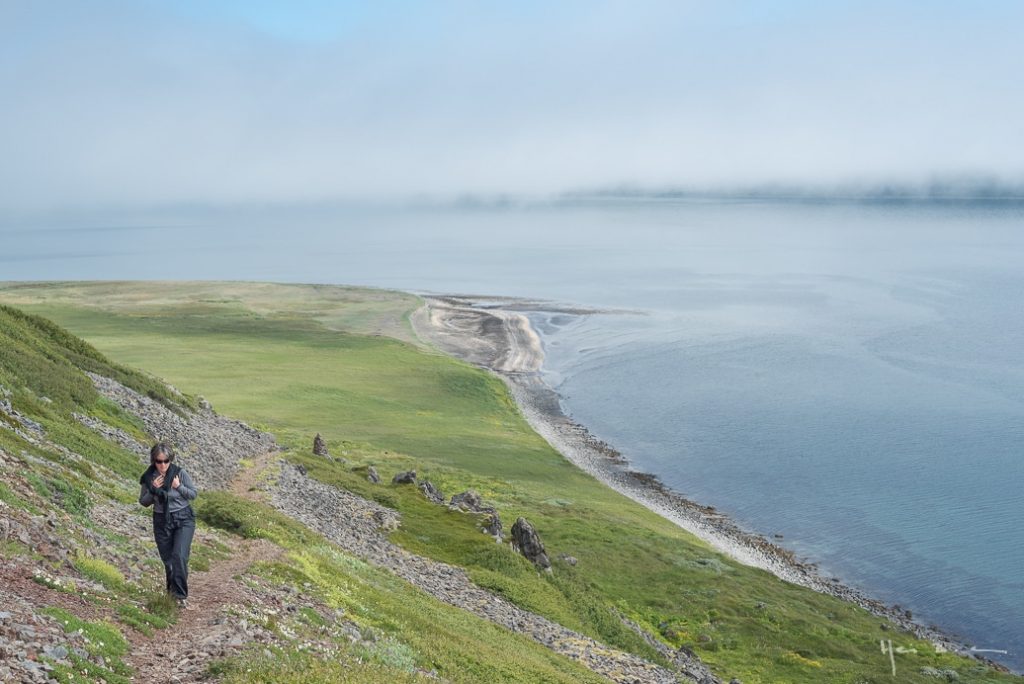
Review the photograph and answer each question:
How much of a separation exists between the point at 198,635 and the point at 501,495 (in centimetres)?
5319

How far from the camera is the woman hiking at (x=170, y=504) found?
65.0ft

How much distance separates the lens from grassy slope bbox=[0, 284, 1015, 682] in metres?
45.9

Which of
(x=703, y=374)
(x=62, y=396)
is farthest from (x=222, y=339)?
(x=62, y=396)

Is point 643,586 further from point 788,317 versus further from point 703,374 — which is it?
point 788,317

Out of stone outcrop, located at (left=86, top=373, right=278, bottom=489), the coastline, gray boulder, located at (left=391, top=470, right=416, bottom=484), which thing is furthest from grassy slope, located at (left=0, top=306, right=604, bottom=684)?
the coastline

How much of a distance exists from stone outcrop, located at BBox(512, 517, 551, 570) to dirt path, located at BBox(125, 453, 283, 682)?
78.0ft

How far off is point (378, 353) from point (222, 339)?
28.3 meters

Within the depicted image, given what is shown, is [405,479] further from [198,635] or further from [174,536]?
[198,635]

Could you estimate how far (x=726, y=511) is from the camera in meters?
79.6

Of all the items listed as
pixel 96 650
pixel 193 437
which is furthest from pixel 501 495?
pixel 96 650

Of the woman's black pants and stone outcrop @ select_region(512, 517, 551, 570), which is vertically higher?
the woman's black pants

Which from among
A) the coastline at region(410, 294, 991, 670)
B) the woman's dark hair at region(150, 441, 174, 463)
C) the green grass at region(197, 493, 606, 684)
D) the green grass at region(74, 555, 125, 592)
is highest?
the woman's dark hair at region(150, 441, 174, 463)

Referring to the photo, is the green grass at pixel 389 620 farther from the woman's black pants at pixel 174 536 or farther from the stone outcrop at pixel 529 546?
the stone outcrop at pixel 529 546

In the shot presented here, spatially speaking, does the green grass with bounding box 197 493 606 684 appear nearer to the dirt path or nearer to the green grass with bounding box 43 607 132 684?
the dirt path
